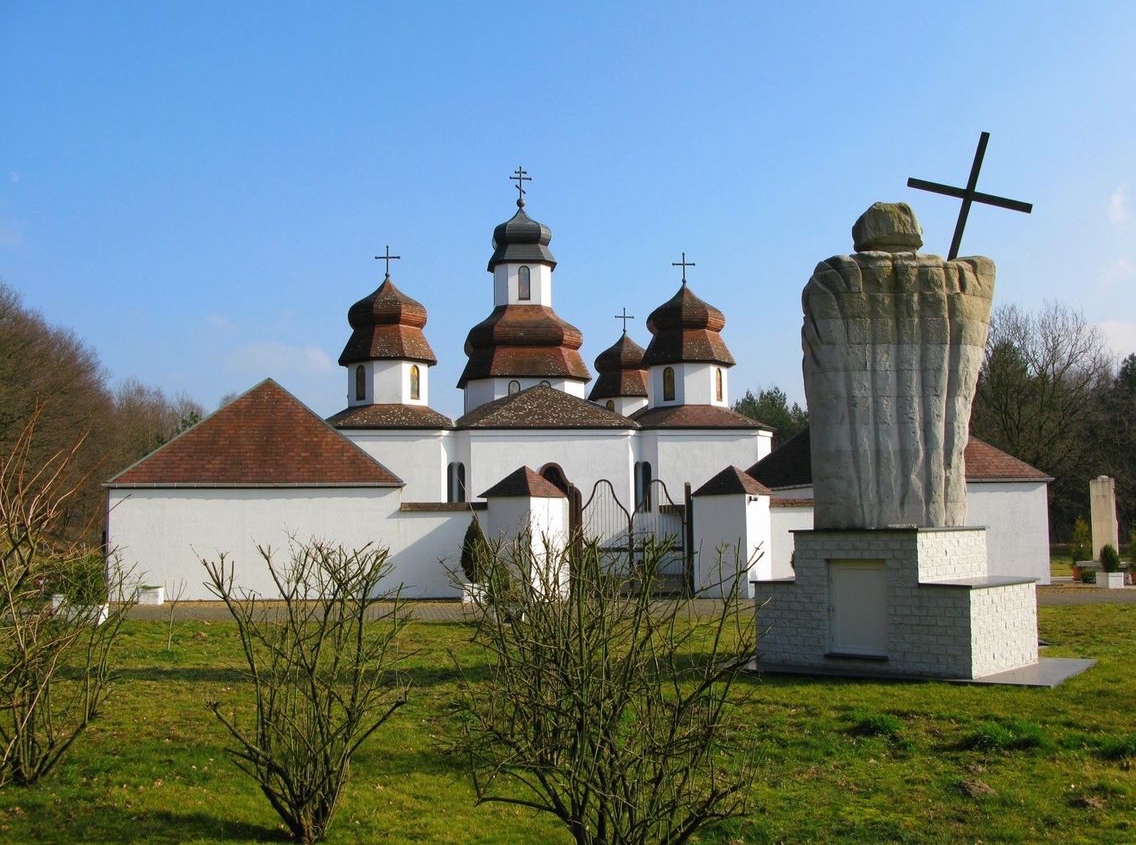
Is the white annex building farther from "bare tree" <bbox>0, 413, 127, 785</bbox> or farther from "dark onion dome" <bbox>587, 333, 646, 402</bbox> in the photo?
"bare tree" <bbox>0, 413, 127, 785</bbox>

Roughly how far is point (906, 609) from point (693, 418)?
24977 mm

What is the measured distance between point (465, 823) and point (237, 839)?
4.97 ft

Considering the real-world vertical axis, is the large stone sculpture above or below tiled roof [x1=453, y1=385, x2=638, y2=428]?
below

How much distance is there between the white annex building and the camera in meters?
25.4

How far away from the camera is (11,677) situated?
797 cm

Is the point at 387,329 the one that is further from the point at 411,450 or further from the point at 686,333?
the point at 686,333

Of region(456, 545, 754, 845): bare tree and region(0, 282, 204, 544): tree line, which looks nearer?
region(456, 545, 754, 845): bare tree

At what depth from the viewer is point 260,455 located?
25969 millimetres

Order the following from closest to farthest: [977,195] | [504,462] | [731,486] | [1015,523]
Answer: [977,195] < [731,486] < [1015,523] < [504,462]

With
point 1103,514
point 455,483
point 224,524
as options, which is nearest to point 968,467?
point 1103,514

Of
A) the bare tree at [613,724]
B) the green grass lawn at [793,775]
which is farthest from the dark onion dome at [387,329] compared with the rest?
the bare tree at [613,724]

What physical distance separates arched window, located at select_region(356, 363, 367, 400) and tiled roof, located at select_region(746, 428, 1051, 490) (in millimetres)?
13130

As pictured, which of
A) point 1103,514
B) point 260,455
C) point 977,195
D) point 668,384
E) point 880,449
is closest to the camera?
point 880,449

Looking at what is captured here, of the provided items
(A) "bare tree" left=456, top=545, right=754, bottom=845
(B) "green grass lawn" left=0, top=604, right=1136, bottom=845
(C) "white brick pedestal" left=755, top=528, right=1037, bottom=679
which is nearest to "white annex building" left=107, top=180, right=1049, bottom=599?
(C) "white brick pedestal" left=755, top=528, right=1037, bottom=679
